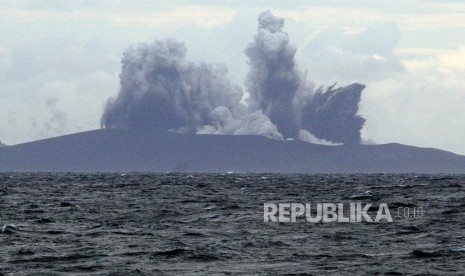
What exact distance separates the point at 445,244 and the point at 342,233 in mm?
5649

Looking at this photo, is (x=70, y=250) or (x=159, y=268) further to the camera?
(x=70, y=250)

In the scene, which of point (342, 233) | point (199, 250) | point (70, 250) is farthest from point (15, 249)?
point (342, 233)

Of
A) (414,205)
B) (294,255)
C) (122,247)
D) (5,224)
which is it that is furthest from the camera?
(414,205)

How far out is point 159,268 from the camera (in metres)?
32.8

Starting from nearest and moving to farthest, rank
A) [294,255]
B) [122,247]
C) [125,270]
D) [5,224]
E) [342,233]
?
[125,270] → [294,255] → [122,247] → [342,233] → [5,224]

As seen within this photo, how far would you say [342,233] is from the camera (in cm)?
4334

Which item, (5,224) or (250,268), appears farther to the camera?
(5,224)

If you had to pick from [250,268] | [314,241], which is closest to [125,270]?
[250,268]

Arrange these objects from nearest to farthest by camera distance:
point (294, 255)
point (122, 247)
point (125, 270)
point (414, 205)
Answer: point (125, 270), point (294, 255), point (122, 247), point (414, 205)

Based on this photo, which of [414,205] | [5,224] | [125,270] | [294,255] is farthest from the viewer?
[414,205]

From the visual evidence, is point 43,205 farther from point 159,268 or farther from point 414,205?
point 159,268

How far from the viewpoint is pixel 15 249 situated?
37.8 meters

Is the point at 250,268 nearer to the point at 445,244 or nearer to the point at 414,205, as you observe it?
the point at 445,244

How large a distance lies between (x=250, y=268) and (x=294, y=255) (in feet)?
11.8
